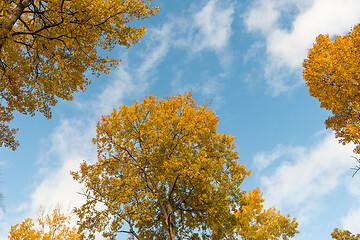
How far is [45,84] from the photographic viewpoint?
8.47 m

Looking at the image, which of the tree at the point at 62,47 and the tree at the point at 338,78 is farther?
the tree at the point at 338,78

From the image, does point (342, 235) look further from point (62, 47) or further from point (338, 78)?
point (62, 47)

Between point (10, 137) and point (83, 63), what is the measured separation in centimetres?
487

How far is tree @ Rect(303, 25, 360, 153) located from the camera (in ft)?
34.3

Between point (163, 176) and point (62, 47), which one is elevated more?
point (62, 47)

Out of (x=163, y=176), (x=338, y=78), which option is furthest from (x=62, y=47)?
(x=338, y=78)

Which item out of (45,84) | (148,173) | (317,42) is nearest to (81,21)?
(45,84)

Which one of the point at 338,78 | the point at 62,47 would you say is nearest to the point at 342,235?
the point at 338,78

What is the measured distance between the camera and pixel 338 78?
10.8 metres

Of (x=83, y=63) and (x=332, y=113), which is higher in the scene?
(x=83, y=63)

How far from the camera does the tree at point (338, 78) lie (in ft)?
34.3

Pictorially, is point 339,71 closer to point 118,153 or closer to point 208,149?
point 208,149

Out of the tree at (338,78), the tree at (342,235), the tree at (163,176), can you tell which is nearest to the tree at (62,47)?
the tree at (163,176)

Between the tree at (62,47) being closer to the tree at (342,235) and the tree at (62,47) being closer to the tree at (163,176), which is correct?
the tree at (163,176)
